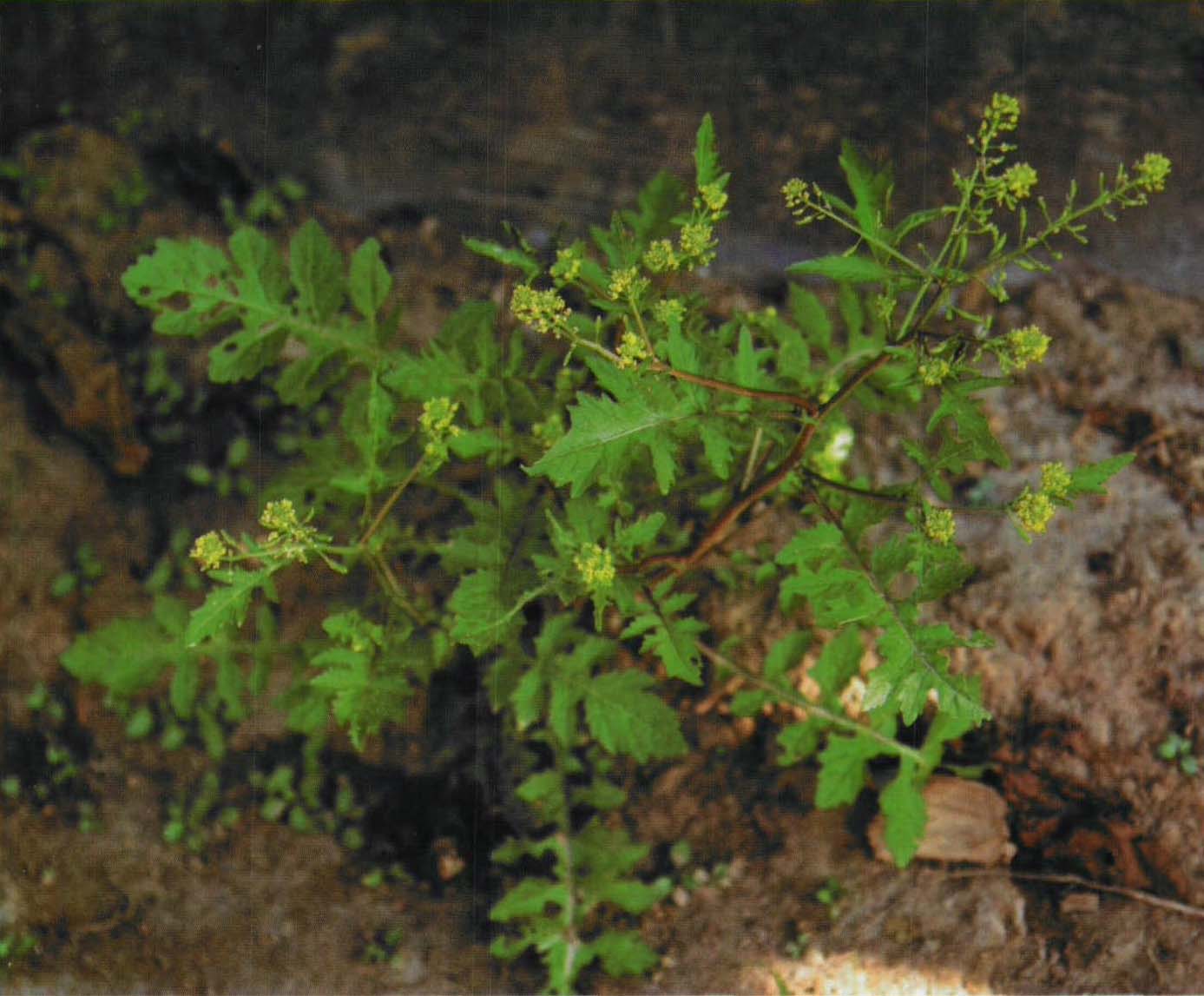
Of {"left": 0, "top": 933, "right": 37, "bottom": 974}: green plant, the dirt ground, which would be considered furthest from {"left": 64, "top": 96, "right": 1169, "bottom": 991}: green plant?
{"left": 0, "top": 933, "right": 37, "bottom": 974}: green plant

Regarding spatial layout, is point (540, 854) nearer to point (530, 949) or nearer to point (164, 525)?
point (530, 949)

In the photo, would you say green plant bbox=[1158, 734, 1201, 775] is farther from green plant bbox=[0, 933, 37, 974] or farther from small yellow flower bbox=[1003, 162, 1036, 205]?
green plant bbox=[0, 933, 37, 974]

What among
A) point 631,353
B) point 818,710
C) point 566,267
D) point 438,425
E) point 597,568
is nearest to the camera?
point 631,353

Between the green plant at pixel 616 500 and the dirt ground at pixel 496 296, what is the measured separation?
24cm

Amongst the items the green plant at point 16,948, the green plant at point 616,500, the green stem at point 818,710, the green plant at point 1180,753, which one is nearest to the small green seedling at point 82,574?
the green plant at point 616,500

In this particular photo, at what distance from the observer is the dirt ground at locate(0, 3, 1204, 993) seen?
3258 mm

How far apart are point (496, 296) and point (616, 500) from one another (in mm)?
1569

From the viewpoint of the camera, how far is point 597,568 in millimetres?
2461

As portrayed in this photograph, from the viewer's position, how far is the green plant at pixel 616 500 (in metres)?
2.29

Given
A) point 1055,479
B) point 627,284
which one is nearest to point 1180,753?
point 1055,479

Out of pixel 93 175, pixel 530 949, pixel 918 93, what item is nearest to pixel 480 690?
pixel 530 949

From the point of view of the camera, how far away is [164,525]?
13.2 feet

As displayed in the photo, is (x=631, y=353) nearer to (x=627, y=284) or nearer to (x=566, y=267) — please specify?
(x=627, y=284)

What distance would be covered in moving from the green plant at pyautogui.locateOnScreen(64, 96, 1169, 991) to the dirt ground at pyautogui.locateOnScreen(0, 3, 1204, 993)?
0.77 ft
